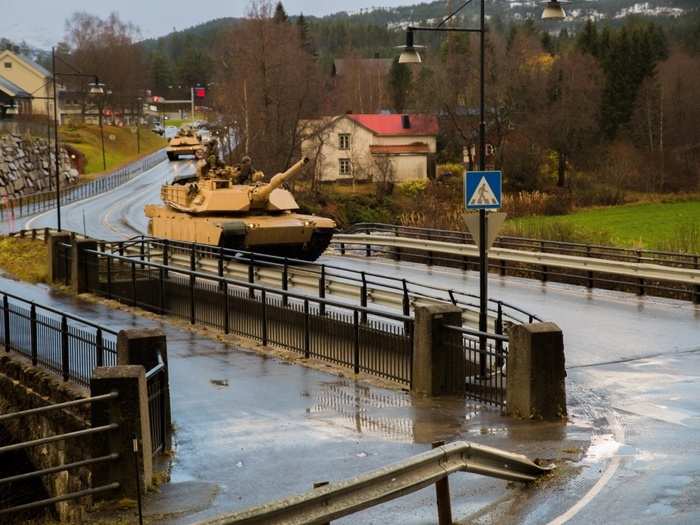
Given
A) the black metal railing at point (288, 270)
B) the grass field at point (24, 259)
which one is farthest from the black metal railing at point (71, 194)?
the black metal railing at point (288, 270)

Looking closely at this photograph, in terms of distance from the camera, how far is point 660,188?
269ft

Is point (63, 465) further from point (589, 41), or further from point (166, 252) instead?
point (589, 41)

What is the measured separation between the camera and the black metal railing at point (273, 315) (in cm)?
1720

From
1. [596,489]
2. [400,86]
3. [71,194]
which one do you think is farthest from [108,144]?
[596,489]

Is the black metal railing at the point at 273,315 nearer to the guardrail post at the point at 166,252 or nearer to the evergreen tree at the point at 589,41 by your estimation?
the guardrail post at the point at 166,252

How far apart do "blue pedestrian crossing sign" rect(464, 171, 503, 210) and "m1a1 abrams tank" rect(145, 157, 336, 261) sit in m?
→ 15.8

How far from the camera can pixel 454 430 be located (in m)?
13.3

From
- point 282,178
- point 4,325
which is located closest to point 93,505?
point 4,325

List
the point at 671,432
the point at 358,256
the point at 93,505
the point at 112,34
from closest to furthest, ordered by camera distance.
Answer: the point at 93,505 < the point at 671,432 < the point at 358,256 < the point at 112,34

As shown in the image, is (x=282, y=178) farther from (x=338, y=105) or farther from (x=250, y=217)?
(x=338, y=105)

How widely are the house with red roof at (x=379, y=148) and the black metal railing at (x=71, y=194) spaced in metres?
15.0

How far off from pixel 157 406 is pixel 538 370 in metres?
4.45

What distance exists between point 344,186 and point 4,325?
66.4m

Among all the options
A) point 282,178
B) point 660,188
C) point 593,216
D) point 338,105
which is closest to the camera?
point 282,178
